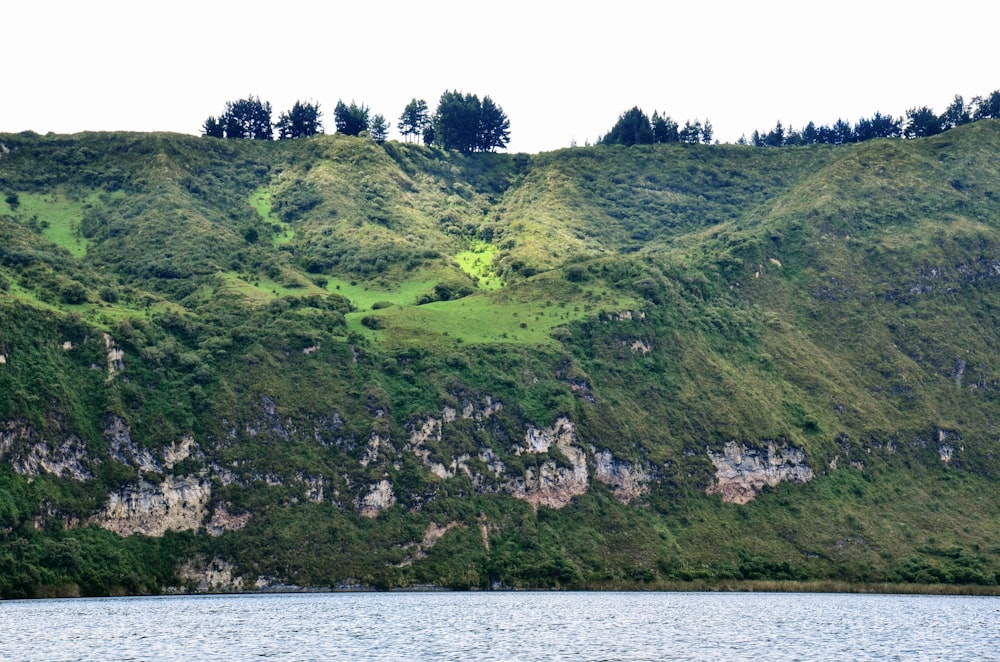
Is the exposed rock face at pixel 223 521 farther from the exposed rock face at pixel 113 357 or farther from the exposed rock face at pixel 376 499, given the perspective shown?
the exposed rock face at pixel 113 357

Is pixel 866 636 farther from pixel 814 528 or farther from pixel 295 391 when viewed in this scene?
pixel 295 391

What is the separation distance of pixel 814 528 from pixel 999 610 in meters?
39.0

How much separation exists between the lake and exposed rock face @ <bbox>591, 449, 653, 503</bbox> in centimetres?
2997

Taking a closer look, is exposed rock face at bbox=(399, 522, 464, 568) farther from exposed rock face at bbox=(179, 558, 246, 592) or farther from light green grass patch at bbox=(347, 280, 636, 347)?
light green grass patch at bbox=(347, 280, 636, 347)

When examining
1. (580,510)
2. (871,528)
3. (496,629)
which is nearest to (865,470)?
(871,528)

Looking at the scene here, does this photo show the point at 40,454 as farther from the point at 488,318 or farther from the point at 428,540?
the point at 488,318

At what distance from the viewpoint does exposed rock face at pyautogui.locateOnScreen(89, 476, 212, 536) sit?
127m

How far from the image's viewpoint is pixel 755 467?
6181 inches

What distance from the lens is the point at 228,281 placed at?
182000 millimetres

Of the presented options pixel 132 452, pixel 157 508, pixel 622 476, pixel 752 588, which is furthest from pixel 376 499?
pixel 752 588

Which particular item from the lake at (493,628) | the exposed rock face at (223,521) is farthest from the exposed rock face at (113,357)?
the lake at (493,628)

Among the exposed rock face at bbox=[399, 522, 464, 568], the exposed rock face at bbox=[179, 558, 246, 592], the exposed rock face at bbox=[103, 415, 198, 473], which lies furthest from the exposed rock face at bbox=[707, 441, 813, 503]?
the exposed rock face at bbox=[103, 415, 198, 473]

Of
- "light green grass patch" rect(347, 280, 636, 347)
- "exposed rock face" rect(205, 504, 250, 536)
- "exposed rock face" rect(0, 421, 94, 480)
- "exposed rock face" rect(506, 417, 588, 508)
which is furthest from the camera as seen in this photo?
"light green grass patch" rect(347, 280, 636, 347)

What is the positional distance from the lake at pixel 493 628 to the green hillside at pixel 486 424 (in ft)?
41.4
